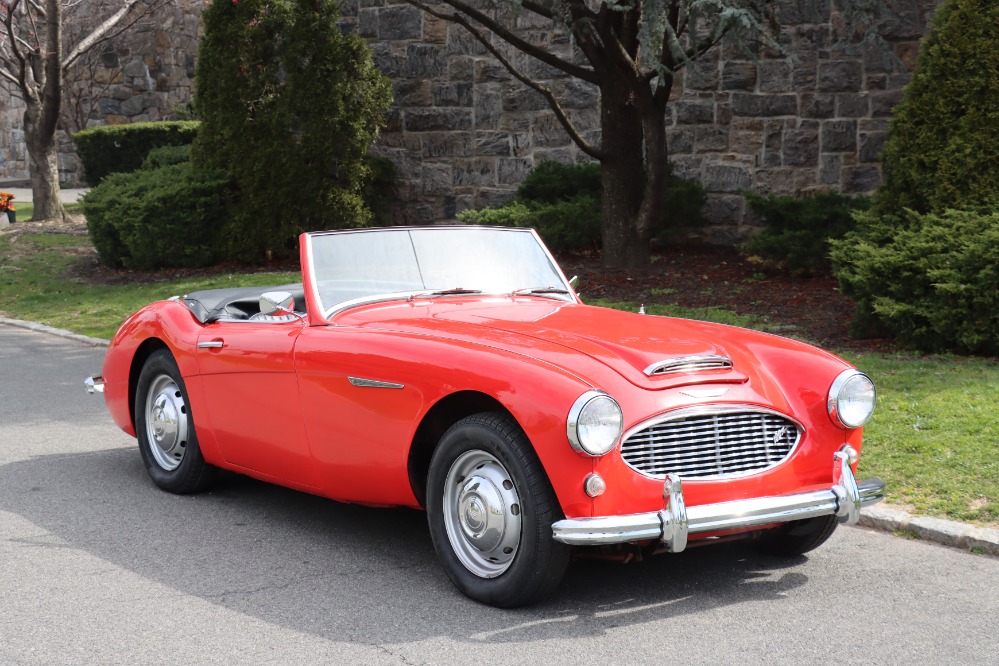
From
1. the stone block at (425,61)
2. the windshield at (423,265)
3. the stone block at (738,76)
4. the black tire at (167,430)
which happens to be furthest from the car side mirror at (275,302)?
the stone block at (425,61)

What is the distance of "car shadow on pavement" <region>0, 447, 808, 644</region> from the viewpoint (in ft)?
14.4

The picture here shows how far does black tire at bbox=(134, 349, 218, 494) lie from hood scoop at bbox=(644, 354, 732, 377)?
2723 mm

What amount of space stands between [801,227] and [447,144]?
637cm

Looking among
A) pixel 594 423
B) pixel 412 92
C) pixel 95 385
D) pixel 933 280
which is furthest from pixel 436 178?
pixel 594 423

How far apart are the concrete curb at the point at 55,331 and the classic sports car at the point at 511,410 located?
6348 millimetres

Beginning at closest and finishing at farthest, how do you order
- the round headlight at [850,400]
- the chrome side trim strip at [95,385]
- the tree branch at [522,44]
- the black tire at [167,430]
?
the round headlight at [850,400] < the black tire at [167,430] < the chrome side trim strip at [95,385] < the tree branch at [522,44]

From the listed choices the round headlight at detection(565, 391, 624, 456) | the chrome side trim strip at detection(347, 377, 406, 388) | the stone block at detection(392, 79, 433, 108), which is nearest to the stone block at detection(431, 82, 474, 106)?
the stone block at detection(392, 79, 433, 108)

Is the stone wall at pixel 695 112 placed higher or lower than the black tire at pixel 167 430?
higher

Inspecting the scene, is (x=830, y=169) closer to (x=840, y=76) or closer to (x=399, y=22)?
(x=840, y=76)

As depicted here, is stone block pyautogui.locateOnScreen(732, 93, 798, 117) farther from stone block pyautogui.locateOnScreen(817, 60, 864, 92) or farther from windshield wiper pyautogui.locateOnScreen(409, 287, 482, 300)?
windshield wiper pyautogui.locateOnScreen(409, 287, 482, 300)

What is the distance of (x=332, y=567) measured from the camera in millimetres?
5059

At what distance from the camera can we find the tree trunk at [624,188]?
513 inches

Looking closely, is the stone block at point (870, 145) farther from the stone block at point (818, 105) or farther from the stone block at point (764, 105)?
the stone block at point (764, 105)

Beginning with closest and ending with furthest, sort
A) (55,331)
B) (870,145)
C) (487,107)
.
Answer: (55,331) → (870,145) → (487,107)
